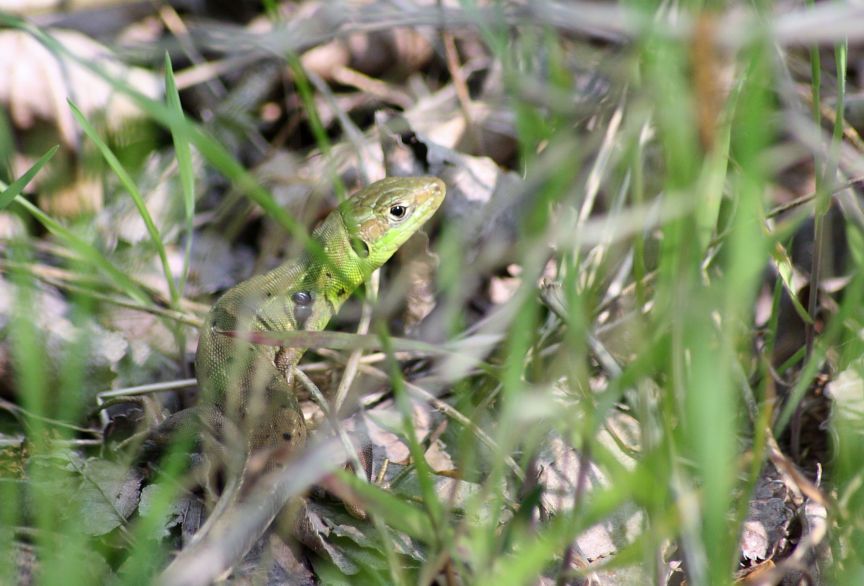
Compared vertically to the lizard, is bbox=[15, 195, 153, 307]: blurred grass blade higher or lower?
higher

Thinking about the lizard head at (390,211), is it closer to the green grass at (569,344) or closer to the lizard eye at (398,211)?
the lizard eye at (398,211)

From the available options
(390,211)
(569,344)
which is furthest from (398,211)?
(569,344)

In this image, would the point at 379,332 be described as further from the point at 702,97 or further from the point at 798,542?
the point at 798,542

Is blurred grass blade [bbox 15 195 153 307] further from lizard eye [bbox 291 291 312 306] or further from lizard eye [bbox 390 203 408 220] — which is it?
lizard eye [bbox 390 203 408 220]

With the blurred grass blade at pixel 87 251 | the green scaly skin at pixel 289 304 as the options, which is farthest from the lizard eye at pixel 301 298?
the blurred grass blade at pixel 87 251

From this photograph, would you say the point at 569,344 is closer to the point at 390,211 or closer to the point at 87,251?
the point at 87,251

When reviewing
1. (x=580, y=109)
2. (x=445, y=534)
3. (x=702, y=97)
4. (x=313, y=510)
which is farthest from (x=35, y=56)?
(x=702, y=97)

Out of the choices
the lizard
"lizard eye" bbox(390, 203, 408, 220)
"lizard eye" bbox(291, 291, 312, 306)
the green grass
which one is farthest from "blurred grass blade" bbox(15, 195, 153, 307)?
"lizard eye" bbox(390, 203, 408, 220)
